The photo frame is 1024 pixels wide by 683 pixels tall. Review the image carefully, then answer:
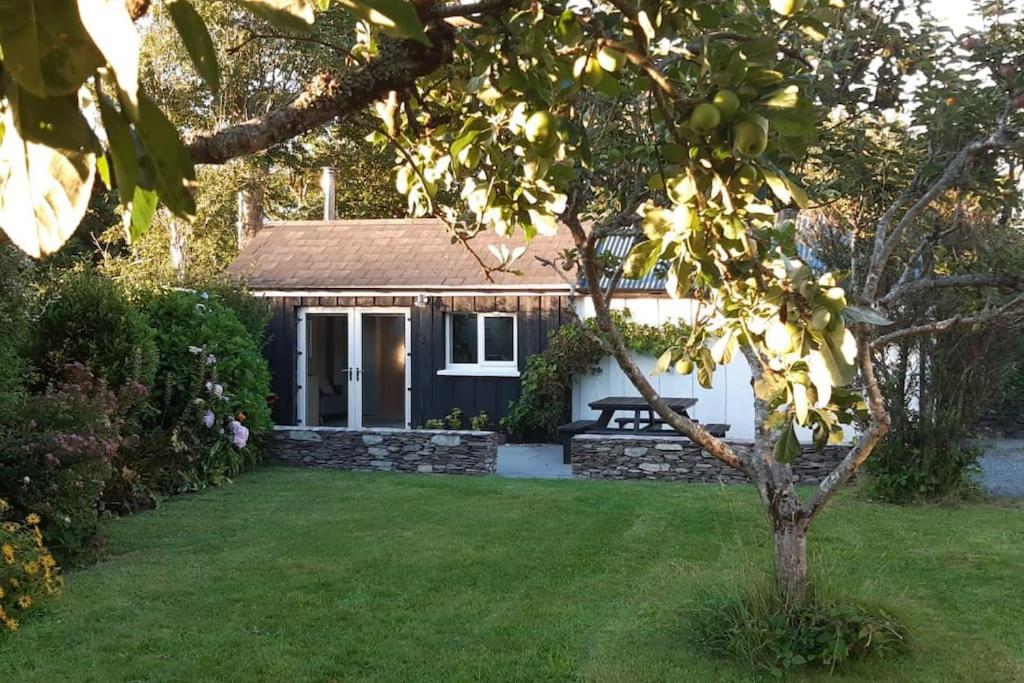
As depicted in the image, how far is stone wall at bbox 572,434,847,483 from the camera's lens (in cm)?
1066

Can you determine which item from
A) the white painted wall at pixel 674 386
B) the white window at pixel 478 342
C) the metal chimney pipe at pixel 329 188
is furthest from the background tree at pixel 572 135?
the metal chimney pipe at pixel 329 188

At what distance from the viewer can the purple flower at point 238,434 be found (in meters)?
10.8

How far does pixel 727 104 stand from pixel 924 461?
30.0 ft

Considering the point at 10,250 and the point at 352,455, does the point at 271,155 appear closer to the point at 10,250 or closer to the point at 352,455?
the point at 352,455

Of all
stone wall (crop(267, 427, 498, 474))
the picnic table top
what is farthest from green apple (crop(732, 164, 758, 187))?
the picnic table top

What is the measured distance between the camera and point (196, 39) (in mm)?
841

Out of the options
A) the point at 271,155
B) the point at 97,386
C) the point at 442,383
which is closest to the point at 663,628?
the point at 97,386

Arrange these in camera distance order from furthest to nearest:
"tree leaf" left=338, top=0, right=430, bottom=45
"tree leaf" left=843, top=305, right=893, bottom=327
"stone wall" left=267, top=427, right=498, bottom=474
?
"stone wall" left=267, top=427, right=498, bottom=474
"tree leaf" left=843, top=305, right=893, bottom=327
"tree leaf" left=338, top=0, right=430, bottom=45

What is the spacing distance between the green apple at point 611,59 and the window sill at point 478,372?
13.1 meters

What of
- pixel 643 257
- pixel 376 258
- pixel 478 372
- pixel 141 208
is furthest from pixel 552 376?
pixel 141 208

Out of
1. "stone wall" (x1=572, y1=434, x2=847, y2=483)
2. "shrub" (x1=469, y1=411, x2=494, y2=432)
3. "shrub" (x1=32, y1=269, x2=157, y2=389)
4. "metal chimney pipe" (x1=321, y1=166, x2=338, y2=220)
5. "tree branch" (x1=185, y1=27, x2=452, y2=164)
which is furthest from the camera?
"metal chimney pipe" (x1=321, y1=166, x2=338, y2=220)

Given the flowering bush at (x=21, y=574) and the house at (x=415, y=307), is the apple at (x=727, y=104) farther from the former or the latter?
the house at (x=415, y=307)

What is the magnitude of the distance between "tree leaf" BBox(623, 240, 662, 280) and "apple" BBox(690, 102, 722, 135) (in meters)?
0.23

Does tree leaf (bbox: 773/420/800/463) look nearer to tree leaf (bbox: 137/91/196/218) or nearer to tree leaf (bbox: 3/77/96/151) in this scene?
tree leaf (bbox: 137/91/196/218)
